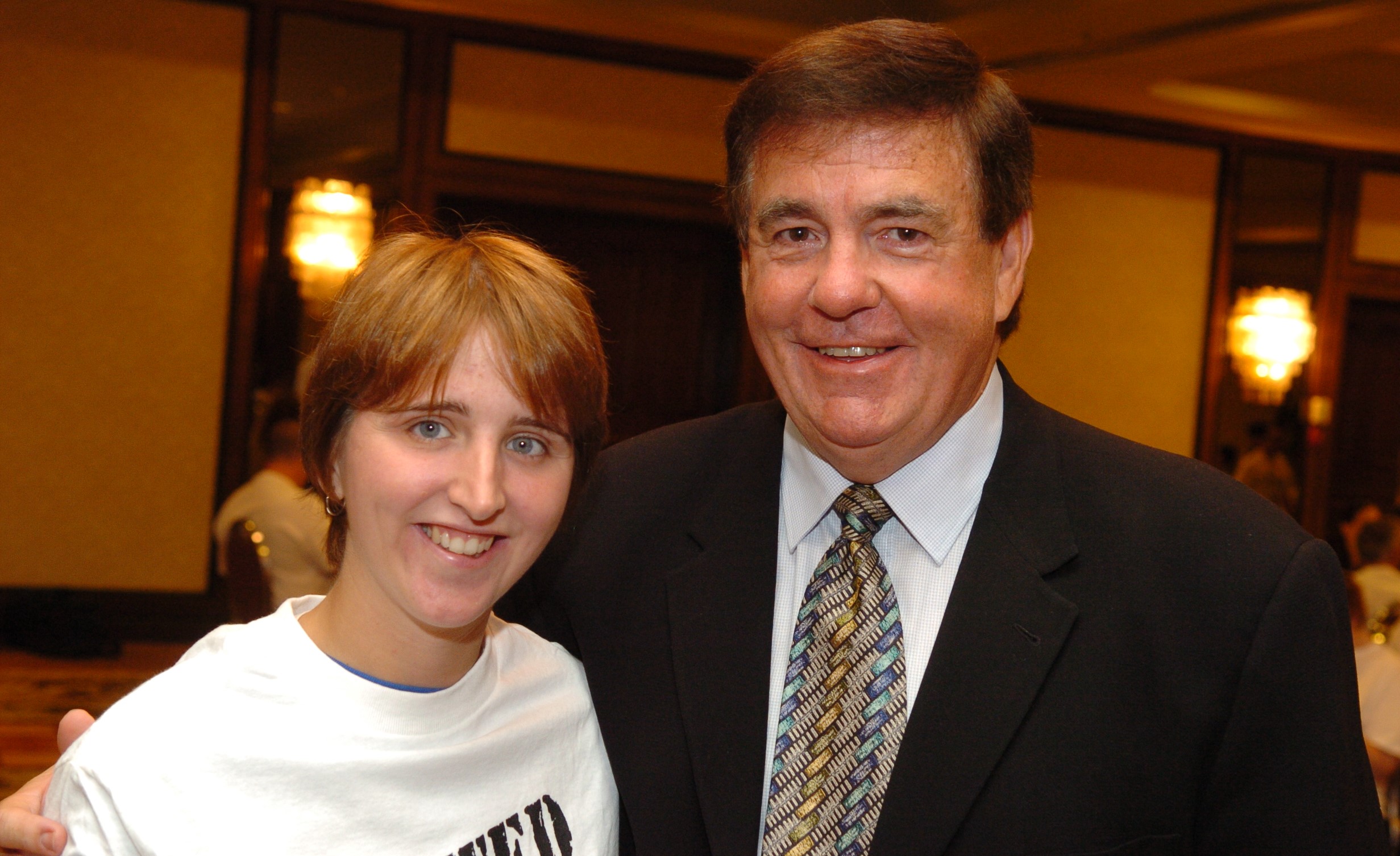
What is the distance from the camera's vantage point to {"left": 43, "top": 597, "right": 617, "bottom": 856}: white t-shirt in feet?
3.99

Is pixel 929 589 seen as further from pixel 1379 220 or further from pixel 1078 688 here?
pixel 1379 220

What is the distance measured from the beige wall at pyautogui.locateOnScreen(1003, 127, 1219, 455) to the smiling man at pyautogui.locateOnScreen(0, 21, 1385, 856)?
6565 millimetres

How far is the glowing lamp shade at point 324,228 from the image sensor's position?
6.66 meters

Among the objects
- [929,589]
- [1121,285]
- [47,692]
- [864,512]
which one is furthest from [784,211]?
[1121,285]

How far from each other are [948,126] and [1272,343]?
7.79m

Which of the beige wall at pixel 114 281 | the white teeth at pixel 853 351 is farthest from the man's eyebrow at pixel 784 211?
the beige wall at pixel 114 281

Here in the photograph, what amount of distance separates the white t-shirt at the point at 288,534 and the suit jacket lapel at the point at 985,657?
2760 mm

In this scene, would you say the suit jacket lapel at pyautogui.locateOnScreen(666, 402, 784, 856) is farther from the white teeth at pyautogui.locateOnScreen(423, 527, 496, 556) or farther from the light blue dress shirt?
the white teeth at pyautogui.locateOnScreen(423, 527, 496, 556)

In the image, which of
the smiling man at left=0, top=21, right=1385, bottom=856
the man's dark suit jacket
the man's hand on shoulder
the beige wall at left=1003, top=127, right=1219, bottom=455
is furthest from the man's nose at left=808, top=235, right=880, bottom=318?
the beige wall at left=1003, top=127, right=1219, bottom=455

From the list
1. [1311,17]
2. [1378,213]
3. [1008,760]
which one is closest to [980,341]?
[1008,760]

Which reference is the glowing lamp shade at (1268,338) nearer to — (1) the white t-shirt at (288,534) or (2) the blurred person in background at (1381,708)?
(2) the blurred person in background at (1381,708)

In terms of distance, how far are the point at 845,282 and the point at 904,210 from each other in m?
0.10

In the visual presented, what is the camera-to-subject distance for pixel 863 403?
4.74ft

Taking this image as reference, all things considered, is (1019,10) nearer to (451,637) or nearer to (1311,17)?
(1311,17)
